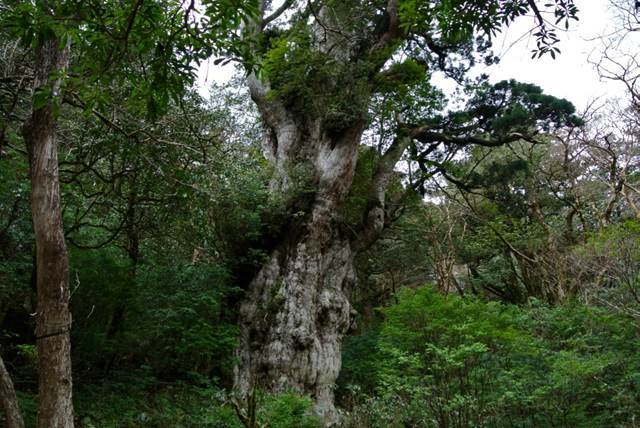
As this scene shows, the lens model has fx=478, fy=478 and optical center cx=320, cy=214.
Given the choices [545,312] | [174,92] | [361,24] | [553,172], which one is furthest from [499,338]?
[553,172]

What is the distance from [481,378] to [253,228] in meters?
4.02

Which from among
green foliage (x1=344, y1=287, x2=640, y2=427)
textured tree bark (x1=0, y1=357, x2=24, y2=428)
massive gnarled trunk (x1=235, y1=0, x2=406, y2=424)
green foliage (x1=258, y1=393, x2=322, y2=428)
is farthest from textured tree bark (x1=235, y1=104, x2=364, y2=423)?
textured tree bark (x1=0, y1=357, x2=24, y2=428)

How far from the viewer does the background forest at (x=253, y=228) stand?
3.27 meters

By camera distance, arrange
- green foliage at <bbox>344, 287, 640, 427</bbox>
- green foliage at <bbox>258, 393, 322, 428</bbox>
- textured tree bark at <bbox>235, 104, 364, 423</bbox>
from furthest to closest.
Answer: textured tree bark at <bbox>235, 104, 364, 423</bbox>
green foliage at <bbox>344, 287, 640, 427</bbox>
green foliage at <bbox>258, 393, 322, 428</bbox>

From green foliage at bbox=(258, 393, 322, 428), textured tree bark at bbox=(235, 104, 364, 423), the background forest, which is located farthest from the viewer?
textured tree bark at bbox=(235, 104, 364, 423)

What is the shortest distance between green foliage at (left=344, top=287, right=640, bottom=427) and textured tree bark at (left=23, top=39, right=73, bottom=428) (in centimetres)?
337

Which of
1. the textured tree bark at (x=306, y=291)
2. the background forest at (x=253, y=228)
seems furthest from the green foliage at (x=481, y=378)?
the textured tree bark at (x=306, y=291)

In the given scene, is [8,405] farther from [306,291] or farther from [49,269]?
[306,291]

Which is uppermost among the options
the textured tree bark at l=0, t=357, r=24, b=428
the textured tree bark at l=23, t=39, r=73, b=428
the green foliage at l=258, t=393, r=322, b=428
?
the textured tree bark at l=23, t=39, r=73, b=428

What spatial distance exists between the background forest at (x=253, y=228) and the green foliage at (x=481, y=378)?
1.2 inches

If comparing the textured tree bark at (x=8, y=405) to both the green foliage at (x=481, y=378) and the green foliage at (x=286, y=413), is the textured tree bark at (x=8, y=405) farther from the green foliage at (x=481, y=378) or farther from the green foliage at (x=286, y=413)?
the green foliage at (x=481, y=378)

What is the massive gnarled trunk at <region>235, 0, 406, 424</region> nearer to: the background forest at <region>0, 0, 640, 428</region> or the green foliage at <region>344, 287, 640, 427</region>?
the background forest at <region>0, 0, 640, 428</region>

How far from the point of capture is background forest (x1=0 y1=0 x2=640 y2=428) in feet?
10.7

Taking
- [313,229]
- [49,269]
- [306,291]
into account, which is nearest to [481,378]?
[306,291]
